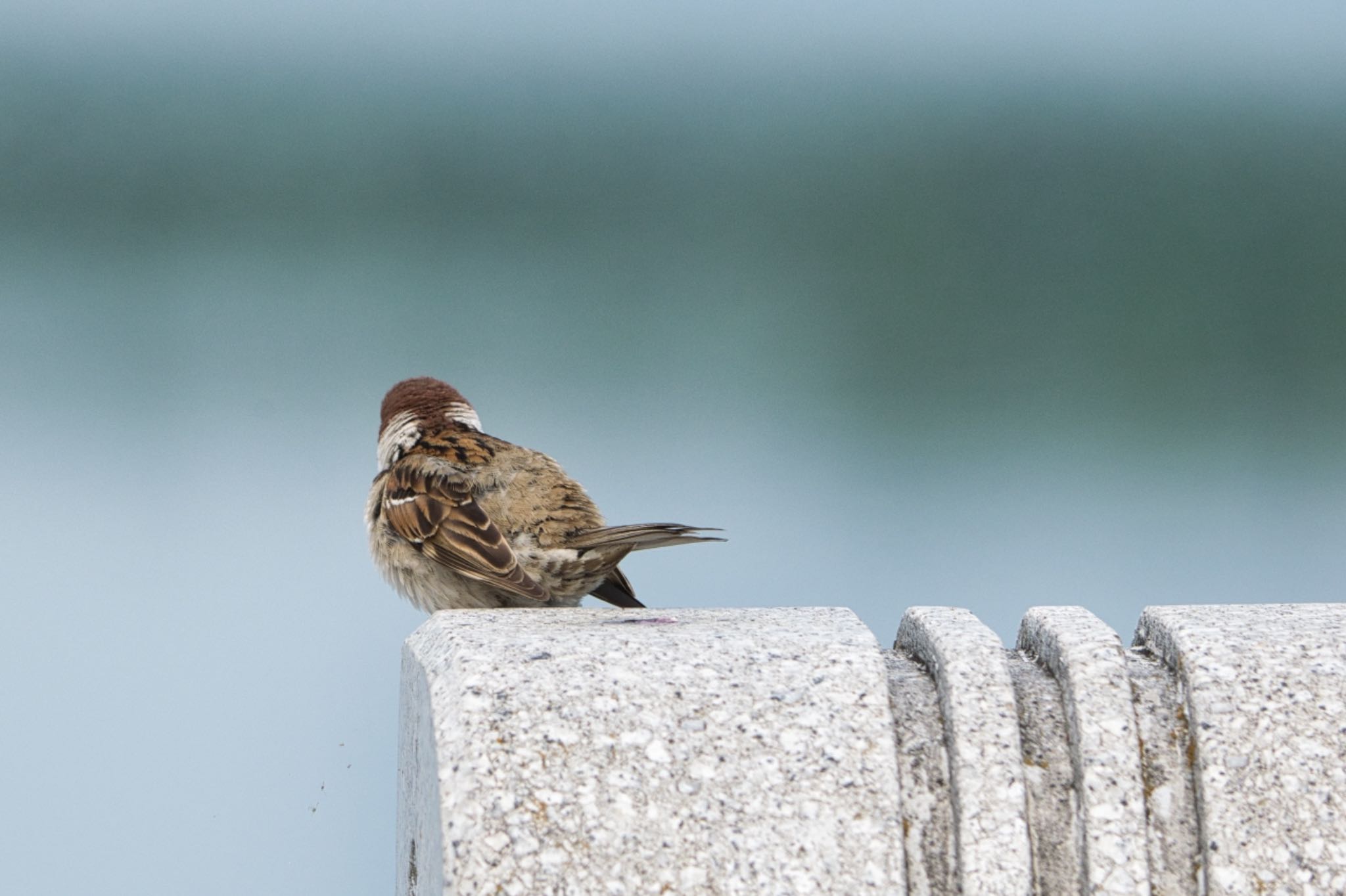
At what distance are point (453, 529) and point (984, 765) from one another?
1673 millimetres

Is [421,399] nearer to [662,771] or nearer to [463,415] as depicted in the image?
[463,415]

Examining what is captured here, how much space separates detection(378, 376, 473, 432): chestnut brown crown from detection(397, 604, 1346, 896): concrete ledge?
72.5 inches

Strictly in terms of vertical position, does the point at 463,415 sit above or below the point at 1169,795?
above

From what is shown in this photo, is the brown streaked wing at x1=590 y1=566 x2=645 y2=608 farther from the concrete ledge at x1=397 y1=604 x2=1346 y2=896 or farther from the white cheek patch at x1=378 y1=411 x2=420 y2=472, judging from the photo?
the concrete ledge at x1=397 y1=604 x2=1346 y2=896

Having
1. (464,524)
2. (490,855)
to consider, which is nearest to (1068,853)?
(490,855)

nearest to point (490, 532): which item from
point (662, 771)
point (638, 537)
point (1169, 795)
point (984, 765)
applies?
point (638, 537)

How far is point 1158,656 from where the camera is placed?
1895 millimetres

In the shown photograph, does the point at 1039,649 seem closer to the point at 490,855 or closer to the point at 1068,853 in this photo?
the point at 1068,853

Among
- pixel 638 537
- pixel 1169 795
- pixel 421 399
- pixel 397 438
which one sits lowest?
pixel 1169 795

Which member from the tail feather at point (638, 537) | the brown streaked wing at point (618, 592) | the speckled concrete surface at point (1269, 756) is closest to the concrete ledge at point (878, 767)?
the speckled concrete surface at point (1269, 756)

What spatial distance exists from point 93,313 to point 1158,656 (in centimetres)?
1542

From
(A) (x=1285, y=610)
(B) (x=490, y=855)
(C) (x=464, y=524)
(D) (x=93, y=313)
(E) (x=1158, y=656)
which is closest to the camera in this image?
(B) (x=490, y=855)

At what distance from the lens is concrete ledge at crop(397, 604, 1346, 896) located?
5.30 feet

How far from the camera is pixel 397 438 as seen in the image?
361 cm
